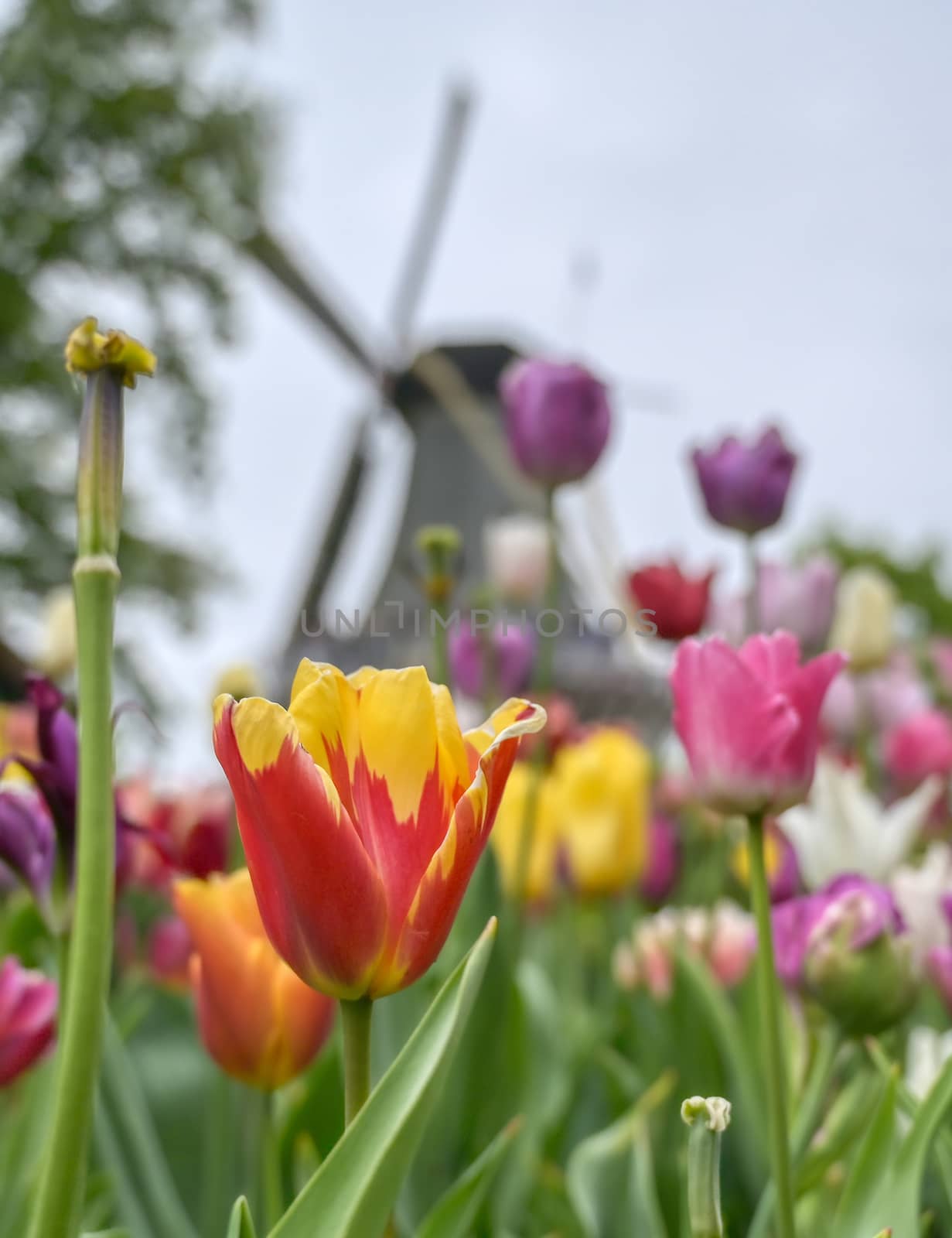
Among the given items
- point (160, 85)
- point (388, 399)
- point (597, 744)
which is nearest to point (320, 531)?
point (388, 399)

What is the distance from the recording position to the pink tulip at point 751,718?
697 millimetres

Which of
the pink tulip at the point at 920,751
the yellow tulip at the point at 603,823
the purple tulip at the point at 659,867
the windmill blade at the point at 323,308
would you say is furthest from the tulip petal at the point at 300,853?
the windmill blade at the point at 323,308

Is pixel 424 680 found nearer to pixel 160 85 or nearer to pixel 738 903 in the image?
pixel 738 903

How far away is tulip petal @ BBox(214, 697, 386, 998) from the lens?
47 centimetres

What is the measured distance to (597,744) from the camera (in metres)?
2.21

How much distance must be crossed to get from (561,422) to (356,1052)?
855mm

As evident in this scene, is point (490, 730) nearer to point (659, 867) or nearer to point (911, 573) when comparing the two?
point (659, 867)

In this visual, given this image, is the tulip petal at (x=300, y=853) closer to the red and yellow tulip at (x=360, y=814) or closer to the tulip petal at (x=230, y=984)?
the red and yellow tulip at (x=360, y=814)

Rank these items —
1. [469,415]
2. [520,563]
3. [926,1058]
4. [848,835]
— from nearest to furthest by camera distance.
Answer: [926,1058] < [848,835] < [520,563] < [469,415]

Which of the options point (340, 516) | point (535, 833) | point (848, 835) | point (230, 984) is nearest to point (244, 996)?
point (230, 984)

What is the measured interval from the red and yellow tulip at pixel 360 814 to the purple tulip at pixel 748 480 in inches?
22.3

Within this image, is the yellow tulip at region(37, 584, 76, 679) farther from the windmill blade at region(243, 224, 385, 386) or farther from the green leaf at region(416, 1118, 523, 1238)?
the windmill blade at region(243, 224, 385, 386)

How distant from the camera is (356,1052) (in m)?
0.51

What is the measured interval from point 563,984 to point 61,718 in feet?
5.14
